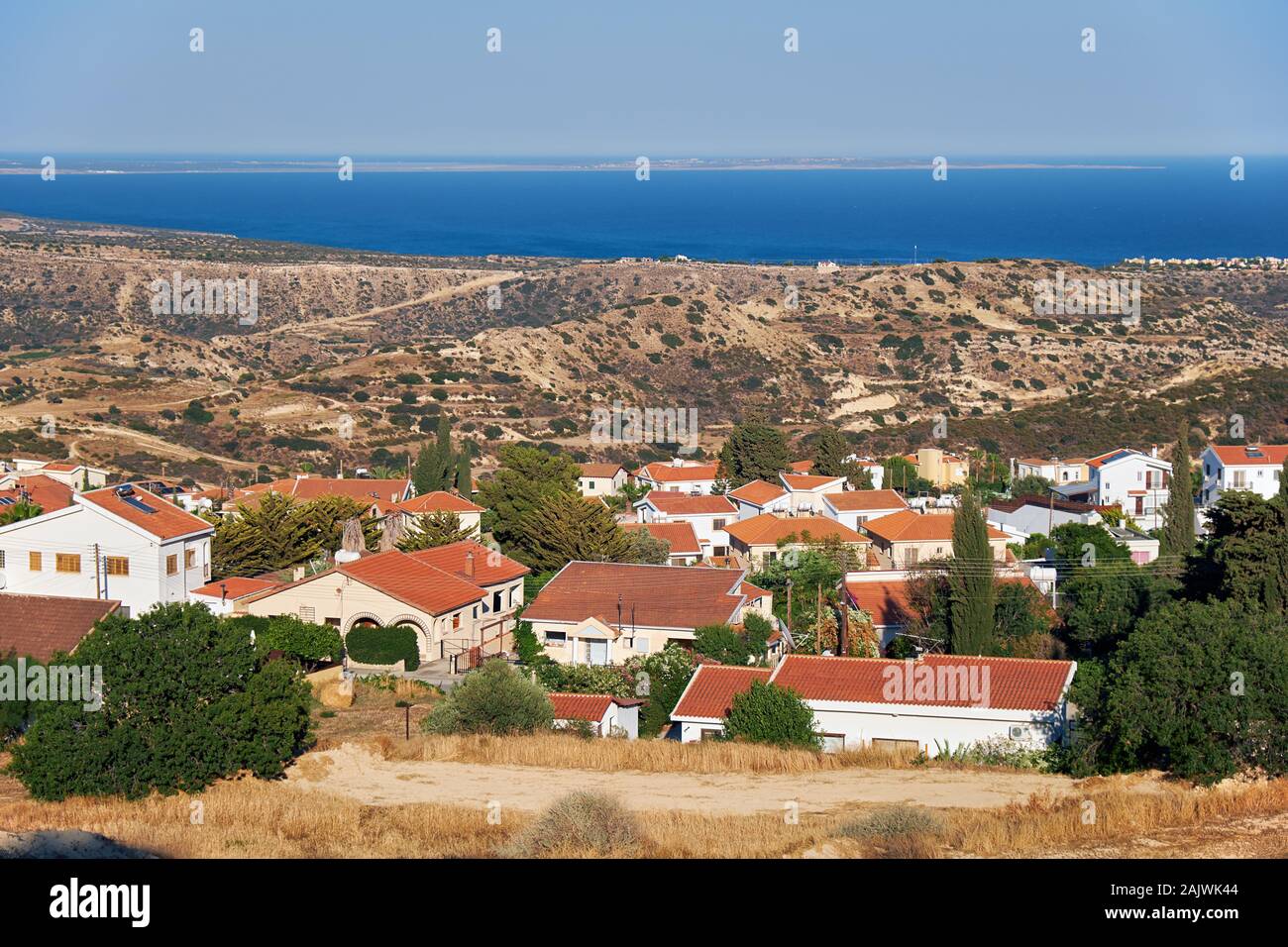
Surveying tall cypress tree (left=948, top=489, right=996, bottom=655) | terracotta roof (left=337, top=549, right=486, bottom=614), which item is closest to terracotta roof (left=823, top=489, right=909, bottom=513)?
tall cypress tree (left=948, top=489, right=996, bottom=655)

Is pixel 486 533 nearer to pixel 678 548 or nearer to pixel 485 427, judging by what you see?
pixel 678 548

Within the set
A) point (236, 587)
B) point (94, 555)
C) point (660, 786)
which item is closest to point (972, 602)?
point (660, 786)

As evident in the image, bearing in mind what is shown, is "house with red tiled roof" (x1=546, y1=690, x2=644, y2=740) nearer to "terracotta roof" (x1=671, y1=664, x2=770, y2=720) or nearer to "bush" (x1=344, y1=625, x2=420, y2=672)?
"terracotta roof" (x1=671, y1=664, x2=770, y2=720)

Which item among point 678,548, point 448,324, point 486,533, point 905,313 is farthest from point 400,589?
point 448,324

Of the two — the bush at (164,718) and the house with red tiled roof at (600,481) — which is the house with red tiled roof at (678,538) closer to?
the house with red tiled roof at (600,481)

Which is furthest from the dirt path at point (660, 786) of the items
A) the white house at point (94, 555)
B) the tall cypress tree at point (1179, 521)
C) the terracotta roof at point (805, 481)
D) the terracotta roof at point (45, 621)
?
the terracotta roof at point (805, 481)

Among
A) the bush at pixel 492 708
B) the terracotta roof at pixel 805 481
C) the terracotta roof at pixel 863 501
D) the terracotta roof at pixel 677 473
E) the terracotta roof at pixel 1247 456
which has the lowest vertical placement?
the bush at pixel 492 708
